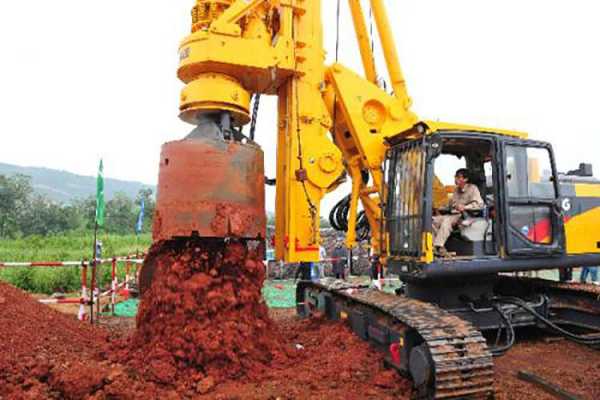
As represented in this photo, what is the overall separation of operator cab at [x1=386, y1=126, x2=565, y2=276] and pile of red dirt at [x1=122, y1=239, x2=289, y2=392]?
66.3 inches

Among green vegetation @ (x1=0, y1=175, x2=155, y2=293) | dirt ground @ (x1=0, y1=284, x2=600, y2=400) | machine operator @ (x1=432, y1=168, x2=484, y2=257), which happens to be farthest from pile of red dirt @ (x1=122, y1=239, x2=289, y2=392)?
green vegetation @ (x1=0, y1=175, x2=155, y2=293)

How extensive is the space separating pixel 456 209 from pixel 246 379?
116 inches

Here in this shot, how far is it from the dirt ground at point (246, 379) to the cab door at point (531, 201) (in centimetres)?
136

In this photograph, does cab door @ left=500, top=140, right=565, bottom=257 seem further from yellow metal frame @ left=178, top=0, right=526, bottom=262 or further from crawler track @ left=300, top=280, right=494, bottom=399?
crawler track @ left=300, top=280, right=494, bottom=399

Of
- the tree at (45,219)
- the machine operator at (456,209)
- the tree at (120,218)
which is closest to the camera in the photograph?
the machine operator at (456,209)

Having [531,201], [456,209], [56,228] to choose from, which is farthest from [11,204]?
[531,201]

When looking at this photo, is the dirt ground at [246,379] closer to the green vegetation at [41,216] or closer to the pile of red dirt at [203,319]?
the pile of red dirt at [203,319]

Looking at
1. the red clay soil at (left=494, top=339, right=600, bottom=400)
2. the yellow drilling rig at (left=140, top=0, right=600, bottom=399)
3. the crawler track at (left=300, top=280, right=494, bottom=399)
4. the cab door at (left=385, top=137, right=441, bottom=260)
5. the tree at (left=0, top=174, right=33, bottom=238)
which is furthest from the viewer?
the tree at (left=0, top=174, right=33, bottom=238)

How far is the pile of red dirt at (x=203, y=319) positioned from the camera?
181 inches

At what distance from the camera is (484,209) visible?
225 inches

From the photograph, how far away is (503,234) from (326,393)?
263cm

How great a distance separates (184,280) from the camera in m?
4.82

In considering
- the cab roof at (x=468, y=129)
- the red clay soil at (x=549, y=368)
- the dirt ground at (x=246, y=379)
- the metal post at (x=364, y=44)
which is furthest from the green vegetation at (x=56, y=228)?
the red clay soil at (x=549, y=368)

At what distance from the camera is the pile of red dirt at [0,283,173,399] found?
165 inches
